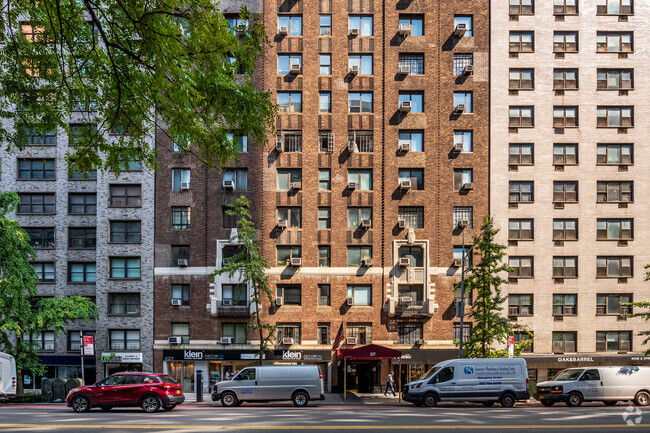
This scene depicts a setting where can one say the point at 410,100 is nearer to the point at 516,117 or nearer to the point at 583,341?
the point at 516,117

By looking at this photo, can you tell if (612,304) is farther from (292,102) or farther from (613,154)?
(292,102)

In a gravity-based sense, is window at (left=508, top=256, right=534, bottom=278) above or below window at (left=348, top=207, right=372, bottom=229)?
below

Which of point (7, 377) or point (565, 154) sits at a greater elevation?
point (565, 154)

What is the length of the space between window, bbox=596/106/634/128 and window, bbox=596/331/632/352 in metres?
16.0

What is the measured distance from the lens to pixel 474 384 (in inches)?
990

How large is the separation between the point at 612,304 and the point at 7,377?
133 ft

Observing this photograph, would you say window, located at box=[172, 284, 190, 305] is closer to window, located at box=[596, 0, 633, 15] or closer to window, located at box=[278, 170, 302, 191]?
window, located at box=[278, 170, 302, 191]

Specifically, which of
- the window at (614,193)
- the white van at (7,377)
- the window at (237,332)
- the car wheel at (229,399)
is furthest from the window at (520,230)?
the white van at (7,377)

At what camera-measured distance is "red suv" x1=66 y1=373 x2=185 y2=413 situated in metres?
22.4

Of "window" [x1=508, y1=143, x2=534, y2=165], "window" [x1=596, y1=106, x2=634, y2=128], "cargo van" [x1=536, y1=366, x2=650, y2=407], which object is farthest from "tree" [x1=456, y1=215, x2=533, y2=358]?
"window" [x1=596, y1=106, x2=634, y2=128]

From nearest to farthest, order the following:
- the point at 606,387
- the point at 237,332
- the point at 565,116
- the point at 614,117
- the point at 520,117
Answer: the point at 606,387
the point at 237,332
the point at 520,117
the point at 565,116
the point at 614,117

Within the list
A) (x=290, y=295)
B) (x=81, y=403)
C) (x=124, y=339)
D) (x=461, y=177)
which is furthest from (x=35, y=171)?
(x=461, y=177)

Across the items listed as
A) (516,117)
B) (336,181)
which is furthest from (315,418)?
(516,117)

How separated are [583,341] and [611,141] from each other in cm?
1549
